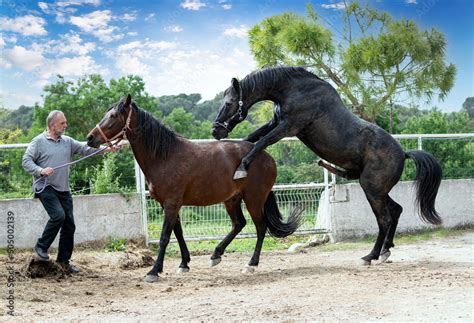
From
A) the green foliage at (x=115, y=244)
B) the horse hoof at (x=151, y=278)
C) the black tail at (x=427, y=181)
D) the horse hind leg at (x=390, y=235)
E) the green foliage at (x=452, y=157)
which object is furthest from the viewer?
the green foliage at (x=452, y=157)

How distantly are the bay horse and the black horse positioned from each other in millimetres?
364

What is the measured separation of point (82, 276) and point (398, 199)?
601cm

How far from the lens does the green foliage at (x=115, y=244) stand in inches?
347

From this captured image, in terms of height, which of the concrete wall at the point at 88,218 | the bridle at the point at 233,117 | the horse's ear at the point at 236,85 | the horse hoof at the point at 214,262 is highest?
the horse's ear at the point at 236,85

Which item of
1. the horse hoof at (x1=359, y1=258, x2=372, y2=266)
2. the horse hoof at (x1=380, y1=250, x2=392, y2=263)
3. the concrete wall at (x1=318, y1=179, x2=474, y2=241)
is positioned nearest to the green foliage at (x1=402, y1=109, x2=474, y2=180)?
the concrete wall at (x1=318, y1=179, x2=474, y2=241)

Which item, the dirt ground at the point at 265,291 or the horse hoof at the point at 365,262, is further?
the horse hoof at the point at 365,262

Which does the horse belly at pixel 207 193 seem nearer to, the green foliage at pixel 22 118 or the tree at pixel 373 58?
the tree at pixel 373 58

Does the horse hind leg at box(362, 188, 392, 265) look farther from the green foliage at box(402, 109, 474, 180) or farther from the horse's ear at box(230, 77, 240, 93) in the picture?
the green foliage at box(402, 109, 474, 180)

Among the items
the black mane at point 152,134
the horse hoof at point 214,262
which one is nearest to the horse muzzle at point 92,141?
the black mane at point 152,134

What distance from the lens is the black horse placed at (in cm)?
695

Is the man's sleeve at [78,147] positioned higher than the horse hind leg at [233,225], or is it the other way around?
the man's sleeve at [78,147]

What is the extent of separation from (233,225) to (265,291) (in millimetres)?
2048

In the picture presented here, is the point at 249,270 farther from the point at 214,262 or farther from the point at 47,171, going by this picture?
the point at 47,171

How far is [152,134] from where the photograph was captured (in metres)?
6.66
